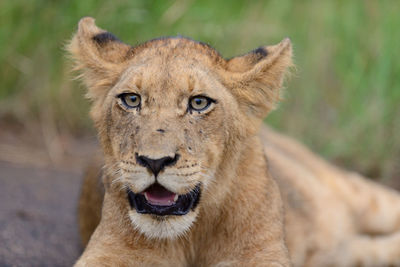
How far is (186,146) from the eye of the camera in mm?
2785

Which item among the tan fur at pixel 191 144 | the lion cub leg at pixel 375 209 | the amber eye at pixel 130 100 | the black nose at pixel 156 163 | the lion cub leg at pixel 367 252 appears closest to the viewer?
the black nose at pixel 156 163

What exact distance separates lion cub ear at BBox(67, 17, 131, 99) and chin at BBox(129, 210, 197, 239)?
2.42 ft

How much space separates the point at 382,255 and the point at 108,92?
2.61 meters

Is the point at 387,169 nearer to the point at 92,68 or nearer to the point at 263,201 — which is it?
the point at 263,201

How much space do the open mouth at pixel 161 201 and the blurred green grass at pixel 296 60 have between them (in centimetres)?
375

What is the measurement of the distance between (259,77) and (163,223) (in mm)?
882

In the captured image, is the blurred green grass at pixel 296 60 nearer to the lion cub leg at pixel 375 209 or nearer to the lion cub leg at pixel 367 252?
the lion cub leg at pixel 375 209

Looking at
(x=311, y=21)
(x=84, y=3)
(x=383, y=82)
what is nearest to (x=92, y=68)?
(x=84, y=3)

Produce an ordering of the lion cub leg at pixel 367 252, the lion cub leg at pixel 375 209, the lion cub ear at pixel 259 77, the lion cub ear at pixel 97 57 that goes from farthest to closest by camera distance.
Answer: the lion cub leg at pixel 375 209
the lion cub leg at pixel 367 252
the lion cub ear at pixel 97 57
the lion cub ear at pixel 259 77

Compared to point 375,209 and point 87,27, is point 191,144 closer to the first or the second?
point 87,27

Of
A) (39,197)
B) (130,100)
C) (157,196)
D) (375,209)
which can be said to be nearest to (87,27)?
(130,100)

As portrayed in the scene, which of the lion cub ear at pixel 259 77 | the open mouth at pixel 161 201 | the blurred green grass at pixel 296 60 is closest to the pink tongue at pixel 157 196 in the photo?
the open mouth at pixel 161 201

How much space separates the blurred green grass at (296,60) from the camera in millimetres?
6523

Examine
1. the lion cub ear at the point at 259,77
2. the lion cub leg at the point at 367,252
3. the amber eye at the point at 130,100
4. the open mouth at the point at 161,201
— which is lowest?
the lion cub leg at the point at 367,252
